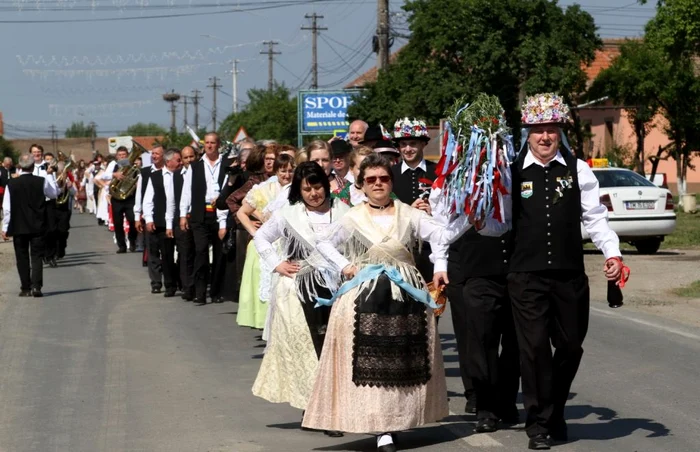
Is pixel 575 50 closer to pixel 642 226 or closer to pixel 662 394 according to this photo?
pixel 642 226

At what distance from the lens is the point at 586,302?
7984 millimetres

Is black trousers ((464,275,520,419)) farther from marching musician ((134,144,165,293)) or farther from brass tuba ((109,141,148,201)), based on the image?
brass tuba ((109,141,148,201))

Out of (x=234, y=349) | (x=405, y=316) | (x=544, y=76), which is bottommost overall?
(x=234, y=349)

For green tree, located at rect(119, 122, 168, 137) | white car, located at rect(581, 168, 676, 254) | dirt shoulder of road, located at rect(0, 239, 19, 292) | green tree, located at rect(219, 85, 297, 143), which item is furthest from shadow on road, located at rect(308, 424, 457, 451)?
green tree, located at rect(119, 122, 168, 137)

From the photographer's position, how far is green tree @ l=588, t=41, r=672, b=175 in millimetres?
45906

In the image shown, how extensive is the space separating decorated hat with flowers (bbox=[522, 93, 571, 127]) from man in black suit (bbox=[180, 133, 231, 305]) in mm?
9716

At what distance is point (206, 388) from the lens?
10625 millimetres

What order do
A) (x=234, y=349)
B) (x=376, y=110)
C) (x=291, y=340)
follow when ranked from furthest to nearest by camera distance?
(x=376, y=110), (x=234, y=349), (x=291, y=340)

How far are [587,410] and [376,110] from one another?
39498 millimetres

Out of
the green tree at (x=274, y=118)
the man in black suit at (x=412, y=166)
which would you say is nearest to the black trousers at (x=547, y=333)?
the man in black suit at (x=412, y=166)

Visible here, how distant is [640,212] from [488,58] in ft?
84.9

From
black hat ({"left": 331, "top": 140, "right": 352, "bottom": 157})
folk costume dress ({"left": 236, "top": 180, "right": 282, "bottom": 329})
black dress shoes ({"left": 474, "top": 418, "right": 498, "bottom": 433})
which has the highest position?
black hat ({"left": 331, "top": 140, "right": 352, "bottom": 157})

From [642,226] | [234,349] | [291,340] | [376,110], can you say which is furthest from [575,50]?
[291,340]

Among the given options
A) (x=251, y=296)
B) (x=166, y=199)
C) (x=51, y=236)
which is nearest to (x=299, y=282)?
(x=251, y=296)
